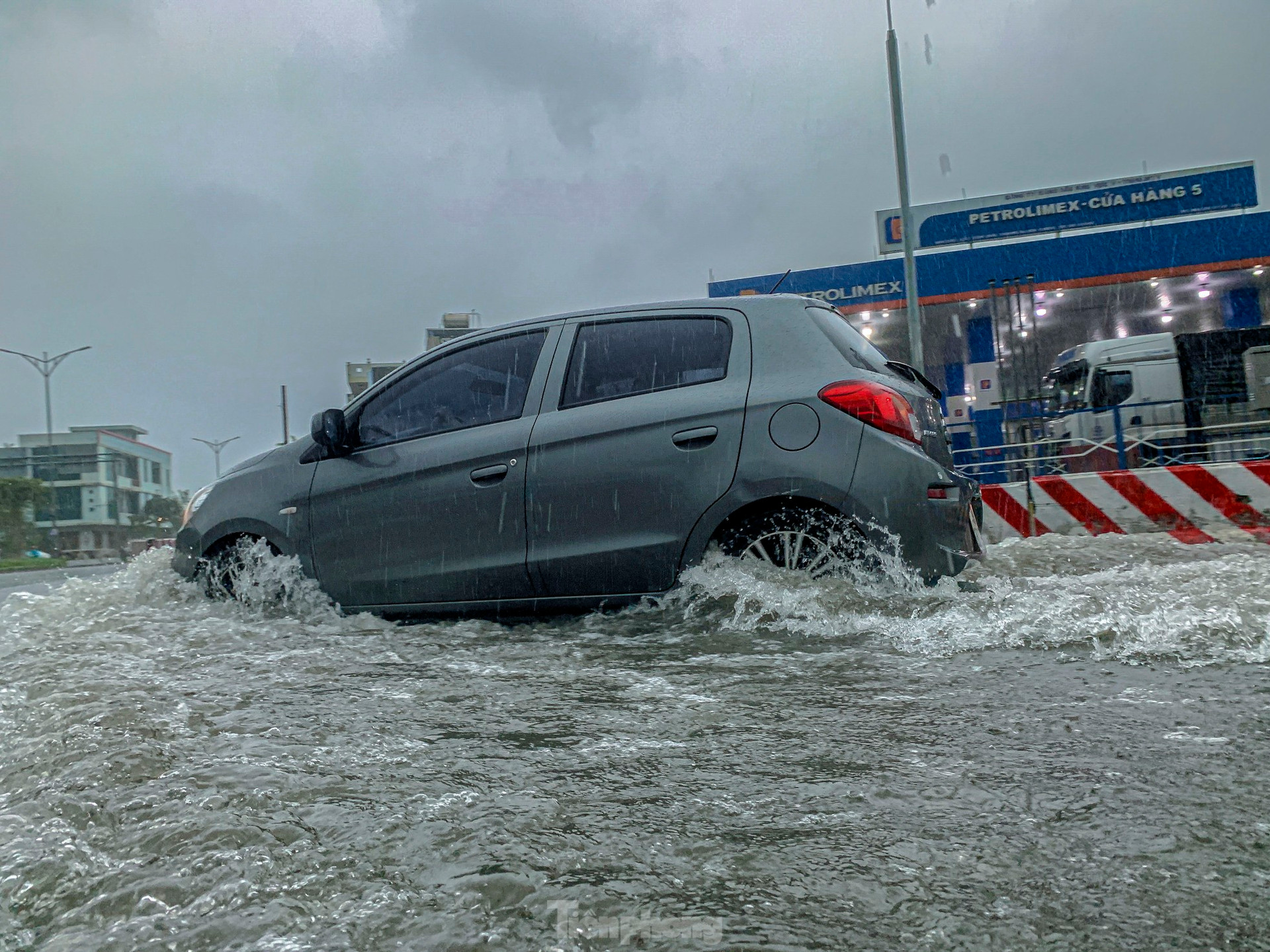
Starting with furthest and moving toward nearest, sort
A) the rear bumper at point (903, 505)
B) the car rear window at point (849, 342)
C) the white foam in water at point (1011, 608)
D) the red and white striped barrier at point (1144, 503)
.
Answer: the red and white striped barrier at point (1144, 503)
the car rear window at point (849, 342)
the rear bumper at point (903, 505)
the white foam in water at point (1011, 608)

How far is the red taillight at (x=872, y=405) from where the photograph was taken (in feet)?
12.5

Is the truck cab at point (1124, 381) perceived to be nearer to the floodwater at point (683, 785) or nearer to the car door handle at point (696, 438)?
the car door handle at point (696, 438)

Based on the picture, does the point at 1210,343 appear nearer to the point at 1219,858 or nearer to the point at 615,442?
the point at 615,442

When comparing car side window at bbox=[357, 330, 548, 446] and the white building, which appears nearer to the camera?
car side window at bbox=[357, 330, 548, 446]

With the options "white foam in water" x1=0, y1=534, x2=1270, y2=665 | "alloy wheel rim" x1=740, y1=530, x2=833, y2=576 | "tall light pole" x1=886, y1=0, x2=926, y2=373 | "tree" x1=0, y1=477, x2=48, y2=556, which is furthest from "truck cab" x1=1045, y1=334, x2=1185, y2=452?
"tree" x1=0, y1=477, x2=48, y2=556

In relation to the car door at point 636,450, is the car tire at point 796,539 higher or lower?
lower

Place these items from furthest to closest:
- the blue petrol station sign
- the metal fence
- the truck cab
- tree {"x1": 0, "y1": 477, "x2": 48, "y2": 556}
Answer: tree {"x1": 0, "y1": 477, "x2": 48, "y2": 556}, the blue petrol station sign, the truck cab, the metal fence

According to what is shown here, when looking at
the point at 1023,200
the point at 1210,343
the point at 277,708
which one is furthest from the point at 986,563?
the point at 1023,200

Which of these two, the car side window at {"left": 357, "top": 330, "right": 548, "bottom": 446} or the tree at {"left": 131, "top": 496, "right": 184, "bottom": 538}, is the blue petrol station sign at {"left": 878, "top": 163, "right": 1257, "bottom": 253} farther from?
the tree at {"left": 131, "top": 496, "right": 184, "bottom": 538}

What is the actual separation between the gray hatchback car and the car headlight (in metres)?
0.04

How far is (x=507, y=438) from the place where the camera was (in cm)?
429

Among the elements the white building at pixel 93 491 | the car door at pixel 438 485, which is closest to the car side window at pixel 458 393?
the car door at pixel 438 485

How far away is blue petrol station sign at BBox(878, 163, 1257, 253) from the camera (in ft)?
90.0

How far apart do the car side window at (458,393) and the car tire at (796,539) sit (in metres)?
1.21
